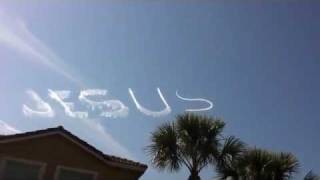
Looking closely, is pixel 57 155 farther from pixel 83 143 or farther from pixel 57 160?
pixel 83 143

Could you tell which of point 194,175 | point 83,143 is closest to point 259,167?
point 194,175

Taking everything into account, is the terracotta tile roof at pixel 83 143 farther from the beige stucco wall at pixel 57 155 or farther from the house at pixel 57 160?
the beige stucco wall at pixel 57 155

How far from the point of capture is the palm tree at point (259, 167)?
2519 centimetres

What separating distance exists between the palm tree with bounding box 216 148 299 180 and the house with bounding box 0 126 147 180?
5339 mm

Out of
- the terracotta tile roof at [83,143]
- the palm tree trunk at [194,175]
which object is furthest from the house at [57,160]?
the palm tree trunk at [194,175]

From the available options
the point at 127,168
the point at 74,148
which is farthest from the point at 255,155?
the point at 74,148

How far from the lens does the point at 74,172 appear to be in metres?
21.1

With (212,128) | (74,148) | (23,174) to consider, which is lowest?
(23,174)

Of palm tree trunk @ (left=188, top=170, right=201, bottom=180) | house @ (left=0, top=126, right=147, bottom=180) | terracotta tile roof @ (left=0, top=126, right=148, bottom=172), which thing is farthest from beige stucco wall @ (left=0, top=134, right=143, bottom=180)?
palm tree trunk @ (left=188, top=170, right=201, bottom=180)

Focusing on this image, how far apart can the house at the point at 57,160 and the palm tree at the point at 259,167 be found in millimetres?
5339

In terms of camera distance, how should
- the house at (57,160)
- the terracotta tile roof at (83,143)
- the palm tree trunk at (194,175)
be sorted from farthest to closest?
the palm tree trunk at (194,175) < the terracotta tile roof at (83,143) < the house at (57,160)

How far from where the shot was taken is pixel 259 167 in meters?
25.5

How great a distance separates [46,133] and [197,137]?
7.41m

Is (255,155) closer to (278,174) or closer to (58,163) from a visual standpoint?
(278,174)
